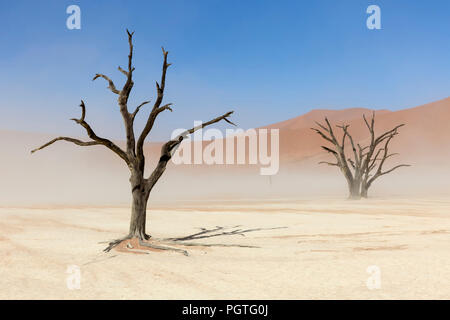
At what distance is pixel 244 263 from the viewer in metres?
8.67

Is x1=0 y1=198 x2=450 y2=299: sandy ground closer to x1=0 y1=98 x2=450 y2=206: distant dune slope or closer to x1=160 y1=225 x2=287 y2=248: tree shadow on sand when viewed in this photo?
x1=160 y1=225 x2=287 y2=248: tree shadow on sand

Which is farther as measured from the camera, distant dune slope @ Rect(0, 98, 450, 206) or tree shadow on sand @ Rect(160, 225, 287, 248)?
distant dune slope @ Rect(0, 98, 450, 206)

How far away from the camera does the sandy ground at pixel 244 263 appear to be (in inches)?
255

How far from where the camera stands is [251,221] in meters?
17.3

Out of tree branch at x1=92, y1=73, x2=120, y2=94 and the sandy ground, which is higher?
tree branch at x1=92, y1=73, x2=120, y2=94

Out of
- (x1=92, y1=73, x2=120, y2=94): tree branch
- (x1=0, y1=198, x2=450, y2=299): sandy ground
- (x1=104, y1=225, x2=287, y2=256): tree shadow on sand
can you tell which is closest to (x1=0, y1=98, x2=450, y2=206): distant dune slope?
(x1=0, y1=198, x2=450, y2=299): sandy ground

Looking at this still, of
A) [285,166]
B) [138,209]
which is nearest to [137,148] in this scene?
[138,209]

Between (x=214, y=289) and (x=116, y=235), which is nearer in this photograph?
(x=214, y=289)

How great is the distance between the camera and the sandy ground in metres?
6.49
